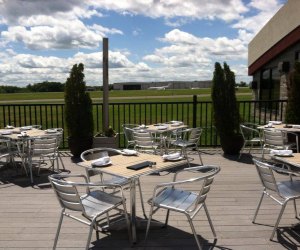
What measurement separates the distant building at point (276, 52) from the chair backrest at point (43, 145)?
24.4 ft

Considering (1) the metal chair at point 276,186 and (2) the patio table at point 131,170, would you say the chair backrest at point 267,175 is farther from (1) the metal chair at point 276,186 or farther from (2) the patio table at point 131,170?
(2) the patio table at point 131,170

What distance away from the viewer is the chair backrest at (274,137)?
6129mm

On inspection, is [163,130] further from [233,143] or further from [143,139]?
[233,143]

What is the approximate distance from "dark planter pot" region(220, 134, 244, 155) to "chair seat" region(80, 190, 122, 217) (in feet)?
14.6

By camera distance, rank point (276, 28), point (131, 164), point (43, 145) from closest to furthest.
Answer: point (131, 164), point (43, 145), point (276, 28)

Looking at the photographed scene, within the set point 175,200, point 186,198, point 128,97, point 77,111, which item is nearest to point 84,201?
point 175,200

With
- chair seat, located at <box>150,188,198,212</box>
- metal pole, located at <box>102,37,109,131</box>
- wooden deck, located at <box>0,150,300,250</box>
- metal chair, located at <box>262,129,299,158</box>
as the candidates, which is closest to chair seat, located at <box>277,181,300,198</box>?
wooden deck, located at <box>0,150,300,250</box>

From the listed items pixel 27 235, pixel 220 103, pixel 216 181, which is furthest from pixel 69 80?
pixel 27 235

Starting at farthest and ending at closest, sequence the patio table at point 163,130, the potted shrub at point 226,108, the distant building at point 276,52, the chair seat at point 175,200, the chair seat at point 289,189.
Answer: the distant building at point 276,52, the potted shrub at point 226,108, the patio table at point 163,130, the chair seat at point 289,189, the chair seat at point 175,200

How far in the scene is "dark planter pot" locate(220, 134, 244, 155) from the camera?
24.2 feet

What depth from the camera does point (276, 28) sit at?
38.8ft

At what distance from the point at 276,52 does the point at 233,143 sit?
596cm

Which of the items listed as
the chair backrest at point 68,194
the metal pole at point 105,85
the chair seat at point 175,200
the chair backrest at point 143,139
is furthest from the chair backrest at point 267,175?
the metal pole at point 105,85

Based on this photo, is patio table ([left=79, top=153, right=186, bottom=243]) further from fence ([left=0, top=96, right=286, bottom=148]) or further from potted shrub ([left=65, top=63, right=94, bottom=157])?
fence ([left=0, top=96, right=286, bottom=148])
